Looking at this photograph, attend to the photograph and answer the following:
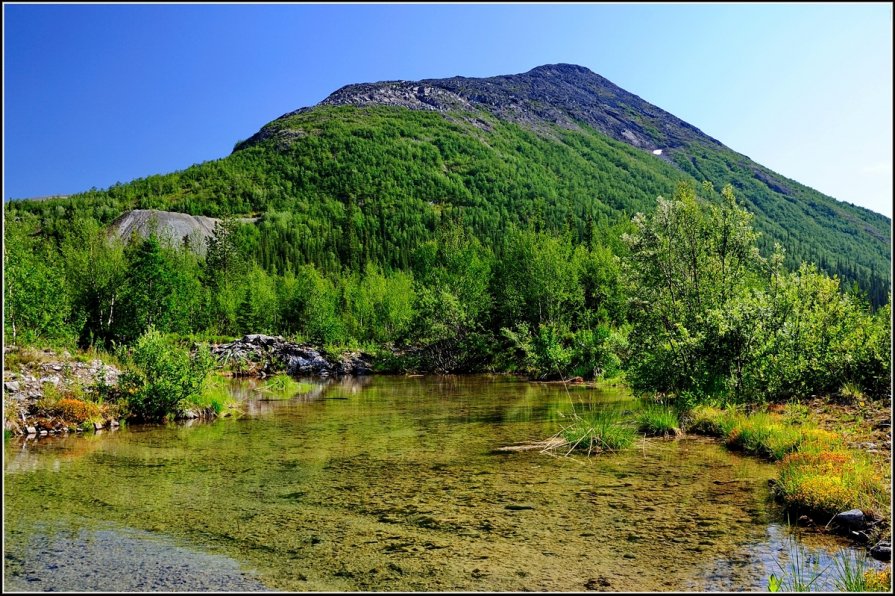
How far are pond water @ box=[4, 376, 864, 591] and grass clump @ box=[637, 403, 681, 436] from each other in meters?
0.85

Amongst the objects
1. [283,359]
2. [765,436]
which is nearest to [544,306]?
[283,359]

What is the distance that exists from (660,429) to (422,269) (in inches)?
2349

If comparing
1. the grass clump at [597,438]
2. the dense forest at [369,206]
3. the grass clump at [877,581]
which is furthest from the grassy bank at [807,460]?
the dense forest at [369,206]

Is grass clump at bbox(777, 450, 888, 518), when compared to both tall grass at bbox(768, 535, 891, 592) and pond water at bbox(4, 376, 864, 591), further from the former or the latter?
tall grass at bbox(768, 535, 891, 592)

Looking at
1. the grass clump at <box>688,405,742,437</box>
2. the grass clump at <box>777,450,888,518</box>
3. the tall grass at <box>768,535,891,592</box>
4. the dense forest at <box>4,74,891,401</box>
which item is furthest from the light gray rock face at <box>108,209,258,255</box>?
the tall grass at <box>768,535,891,592</box>

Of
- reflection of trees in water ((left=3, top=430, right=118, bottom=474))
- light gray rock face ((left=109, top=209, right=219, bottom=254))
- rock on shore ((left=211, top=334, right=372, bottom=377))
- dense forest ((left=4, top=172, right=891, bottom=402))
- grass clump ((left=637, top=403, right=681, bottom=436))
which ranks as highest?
light gray rock face ((left=109, top=209, right=219, bottom=254))

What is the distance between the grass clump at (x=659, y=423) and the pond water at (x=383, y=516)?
851 millimetres

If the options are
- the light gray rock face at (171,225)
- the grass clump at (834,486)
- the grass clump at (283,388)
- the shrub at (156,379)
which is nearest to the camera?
the grass clump at (834,486)

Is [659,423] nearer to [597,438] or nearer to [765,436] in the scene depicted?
[597,438]

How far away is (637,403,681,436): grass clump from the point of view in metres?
18.0

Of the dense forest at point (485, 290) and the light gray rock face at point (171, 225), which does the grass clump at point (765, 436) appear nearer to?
the dense forest at point (485, 290)

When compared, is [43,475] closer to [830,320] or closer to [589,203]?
[830,320]

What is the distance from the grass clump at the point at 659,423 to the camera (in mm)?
18000

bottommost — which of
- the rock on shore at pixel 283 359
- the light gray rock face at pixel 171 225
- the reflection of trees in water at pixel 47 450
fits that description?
the rock on shore at pixel 283 359
